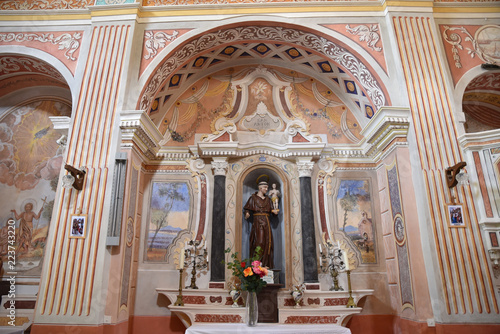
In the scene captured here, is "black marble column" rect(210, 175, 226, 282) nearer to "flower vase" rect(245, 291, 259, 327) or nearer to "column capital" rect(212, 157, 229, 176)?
"column capital" rect(212, 157, 229, 176)

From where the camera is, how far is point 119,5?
6301mm

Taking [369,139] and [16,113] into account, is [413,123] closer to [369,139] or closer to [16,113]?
[369,139]

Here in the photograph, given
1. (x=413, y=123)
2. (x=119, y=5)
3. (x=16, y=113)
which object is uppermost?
(x=119, y=5)

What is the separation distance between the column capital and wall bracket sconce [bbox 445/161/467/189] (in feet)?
12.3

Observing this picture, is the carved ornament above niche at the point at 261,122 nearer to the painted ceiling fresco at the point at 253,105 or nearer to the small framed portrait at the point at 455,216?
the painted ceiling fresco at the point at 253,105

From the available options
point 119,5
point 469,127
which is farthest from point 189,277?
point 469,127

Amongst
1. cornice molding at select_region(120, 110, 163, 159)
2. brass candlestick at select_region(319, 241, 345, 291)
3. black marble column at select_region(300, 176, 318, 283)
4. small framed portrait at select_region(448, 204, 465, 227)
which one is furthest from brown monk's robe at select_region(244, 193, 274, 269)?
small framed portrait at select_region(448, 204, 465, 227)

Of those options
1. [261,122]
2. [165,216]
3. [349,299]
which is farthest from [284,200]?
[165,216]

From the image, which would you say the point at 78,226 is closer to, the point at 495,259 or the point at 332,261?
the point at 332,261

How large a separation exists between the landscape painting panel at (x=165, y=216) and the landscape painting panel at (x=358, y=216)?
2.95 meters

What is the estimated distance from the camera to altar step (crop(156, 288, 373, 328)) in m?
5.61

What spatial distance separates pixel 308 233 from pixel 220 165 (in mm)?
2093

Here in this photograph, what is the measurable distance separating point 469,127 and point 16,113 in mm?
9142

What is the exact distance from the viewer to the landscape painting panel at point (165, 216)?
6375 millimetres
